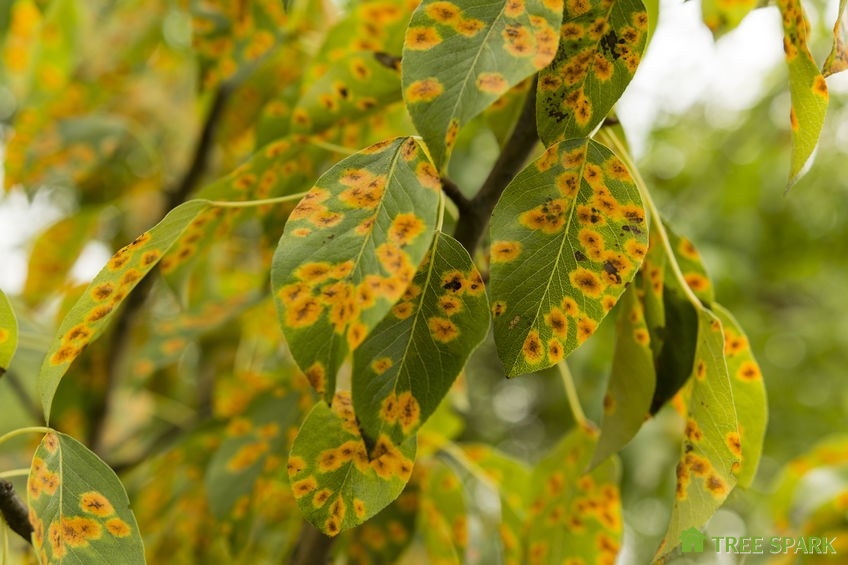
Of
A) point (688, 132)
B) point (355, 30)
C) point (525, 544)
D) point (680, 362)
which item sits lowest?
point (688, 132)

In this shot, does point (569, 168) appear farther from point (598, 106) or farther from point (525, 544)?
point (525, 544)

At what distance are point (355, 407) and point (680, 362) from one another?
24 centimetres

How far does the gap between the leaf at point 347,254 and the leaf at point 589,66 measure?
82 mm

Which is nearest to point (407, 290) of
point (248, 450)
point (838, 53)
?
point (838, 53)

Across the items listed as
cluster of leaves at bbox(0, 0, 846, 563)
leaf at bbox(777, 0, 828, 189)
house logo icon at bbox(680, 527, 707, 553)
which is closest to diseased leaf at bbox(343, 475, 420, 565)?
cluster of leaves at bbox(0, 0, 846, 563)

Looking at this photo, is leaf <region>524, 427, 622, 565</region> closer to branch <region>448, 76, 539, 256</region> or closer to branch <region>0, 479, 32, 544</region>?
branch <region>448, 76, 539, 256</region>

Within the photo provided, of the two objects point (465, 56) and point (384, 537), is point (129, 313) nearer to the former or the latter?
point (384, 537)

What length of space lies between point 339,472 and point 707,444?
0.21 meters

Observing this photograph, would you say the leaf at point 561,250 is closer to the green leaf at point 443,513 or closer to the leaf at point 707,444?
the leaf at point 707,444

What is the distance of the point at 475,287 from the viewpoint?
0.40 meters

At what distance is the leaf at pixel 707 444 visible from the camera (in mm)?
447

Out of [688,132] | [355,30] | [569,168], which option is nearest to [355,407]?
[569,168]

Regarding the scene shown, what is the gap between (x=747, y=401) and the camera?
53 cm

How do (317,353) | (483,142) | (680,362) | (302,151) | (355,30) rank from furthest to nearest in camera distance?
(483,142) → (355,30) → (302,151) → (680,362) → (317,353)
